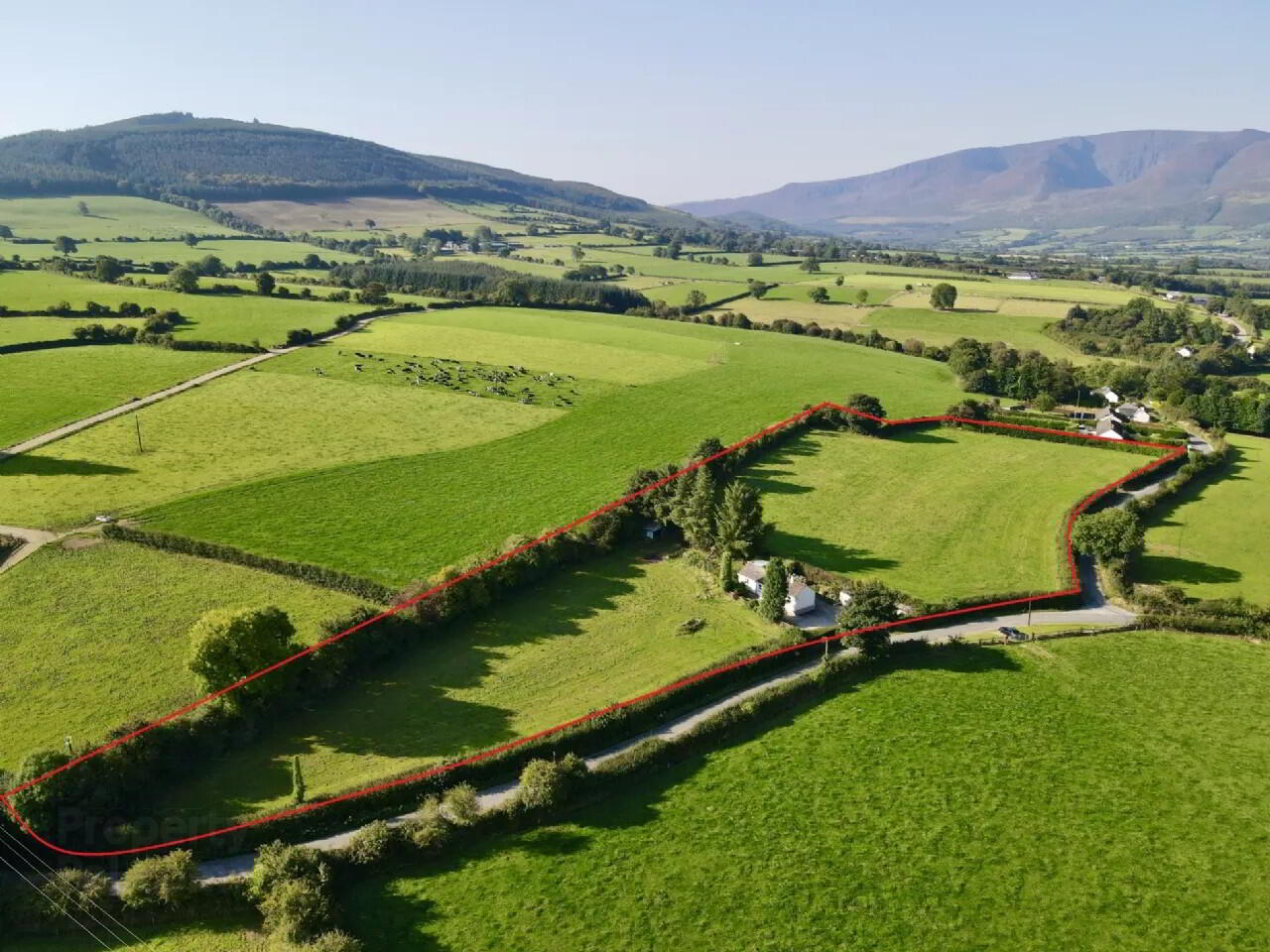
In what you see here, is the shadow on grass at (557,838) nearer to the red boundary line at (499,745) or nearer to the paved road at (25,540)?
the red boundary line at (499,745)

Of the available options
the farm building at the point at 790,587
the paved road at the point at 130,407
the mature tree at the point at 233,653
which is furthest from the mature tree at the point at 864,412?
the paved road at the point at 130,407

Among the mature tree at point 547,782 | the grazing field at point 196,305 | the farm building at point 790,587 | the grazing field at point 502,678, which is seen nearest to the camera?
the mature tree at point 547,782

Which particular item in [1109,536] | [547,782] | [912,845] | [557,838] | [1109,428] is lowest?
[557,838]

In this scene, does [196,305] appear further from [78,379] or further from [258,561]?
[258,561]

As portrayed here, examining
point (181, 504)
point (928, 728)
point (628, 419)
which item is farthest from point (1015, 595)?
point (181, 504)

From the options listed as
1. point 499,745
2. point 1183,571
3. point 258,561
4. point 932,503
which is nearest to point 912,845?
point 499,745

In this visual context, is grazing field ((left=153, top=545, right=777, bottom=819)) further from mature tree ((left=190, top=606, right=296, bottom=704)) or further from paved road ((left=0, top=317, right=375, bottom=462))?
paved road ((left=0, top=317, right=375, bottom=462))
